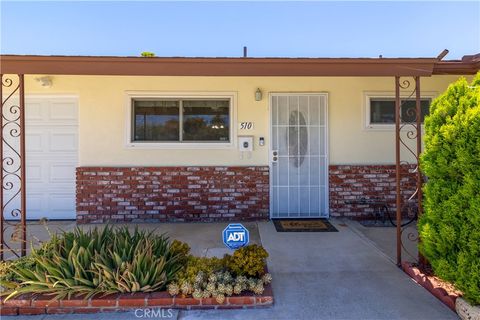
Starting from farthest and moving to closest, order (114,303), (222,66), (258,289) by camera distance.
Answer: (222,66), (258,289), (114,303)

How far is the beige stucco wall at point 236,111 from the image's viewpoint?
618cm

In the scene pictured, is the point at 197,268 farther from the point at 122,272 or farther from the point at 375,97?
A: the point at 375,97

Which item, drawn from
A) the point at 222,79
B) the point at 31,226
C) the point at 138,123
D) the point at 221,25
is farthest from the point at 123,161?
the point at 221,25

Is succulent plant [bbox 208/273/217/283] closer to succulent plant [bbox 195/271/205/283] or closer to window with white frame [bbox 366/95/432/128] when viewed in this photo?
succulent plant [bbox 195/271/205/283]

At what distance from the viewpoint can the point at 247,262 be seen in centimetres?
332

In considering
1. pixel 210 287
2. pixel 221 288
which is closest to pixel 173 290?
pixel 210 287

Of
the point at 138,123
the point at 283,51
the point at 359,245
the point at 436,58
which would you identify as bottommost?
the point at 359,245

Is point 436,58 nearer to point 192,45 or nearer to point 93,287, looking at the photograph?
point 93,287

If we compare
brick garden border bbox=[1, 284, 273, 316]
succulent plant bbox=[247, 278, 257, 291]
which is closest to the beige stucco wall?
succulent plant bbox=[247, 278, 257, 291]

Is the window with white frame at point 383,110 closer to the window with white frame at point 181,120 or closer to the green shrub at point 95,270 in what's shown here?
the window with white frame at point 181,120

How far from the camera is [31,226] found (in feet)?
19.5

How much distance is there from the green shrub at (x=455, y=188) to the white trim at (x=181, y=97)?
3.62 m

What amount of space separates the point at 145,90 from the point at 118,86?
507 millimetres

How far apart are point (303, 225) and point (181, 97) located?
3.22m
